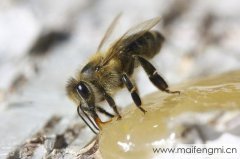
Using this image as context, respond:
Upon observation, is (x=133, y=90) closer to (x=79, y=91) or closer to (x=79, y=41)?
(x=79, y=91)

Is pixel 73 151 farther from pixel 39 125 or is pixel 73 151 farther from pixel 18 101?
pixel 18 101

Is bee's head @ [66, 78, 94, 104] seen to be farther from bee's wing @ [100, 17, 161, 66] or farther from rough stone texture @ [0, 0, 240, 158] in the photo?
rough stone texture @ [0, 0, 240, 158]

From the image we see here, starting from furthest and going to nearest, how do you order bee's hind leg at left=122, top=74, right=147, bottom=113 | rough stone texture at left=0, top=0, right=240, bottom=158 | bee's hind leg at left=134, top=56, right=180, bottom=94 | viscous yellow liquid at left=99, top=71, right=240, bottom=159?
rough stone texture at left=0, top=0, right=240, bottom=158
bee's hind leg at left=134, top=56, right=180, bottom=94
bee's hind leg at left=122, top=74, right=147, bottom=113
viscous yellow liquid at left=99, top=71, right=240, bottom=159

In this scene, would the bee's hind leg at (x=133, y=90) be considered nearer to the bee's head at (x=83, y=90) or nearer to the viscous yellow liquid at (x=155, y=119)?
the viscous yellow liquid at (x=155, y=119)

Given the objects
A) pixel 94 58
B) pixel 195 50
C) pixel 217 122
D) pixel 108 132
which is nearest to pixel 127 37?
pixel 94 58

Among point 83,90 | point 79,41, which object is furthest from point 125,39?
point 79,41

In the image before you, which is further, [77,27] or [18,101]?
[77,27]

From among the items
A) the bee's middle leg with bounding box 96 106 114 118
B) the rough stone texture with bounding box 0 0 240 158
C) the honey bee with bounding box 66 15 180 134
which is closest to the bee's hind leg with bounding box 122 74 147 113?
the honey bee with bounding box 66 15 180 134
